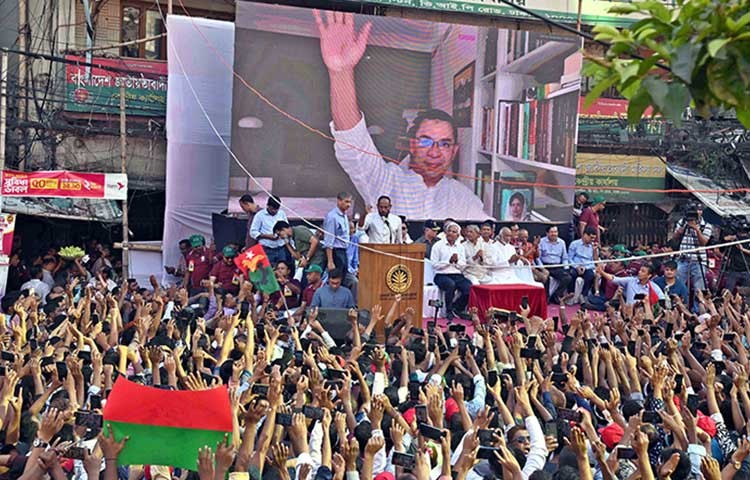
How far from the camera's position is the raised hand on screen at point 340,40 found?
1348 centimetres

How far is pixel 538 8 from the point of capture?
669 inches

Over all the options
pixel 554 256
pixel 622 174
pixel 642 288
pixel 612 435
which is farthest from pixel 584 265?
pixel 612 435

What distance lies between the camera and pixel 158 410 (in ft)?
14.7

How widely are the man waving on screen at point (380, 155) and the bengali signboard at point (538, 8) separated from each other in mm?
2731

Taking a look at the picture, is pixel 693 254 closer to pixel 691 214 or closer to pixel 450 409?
pixel 691 214

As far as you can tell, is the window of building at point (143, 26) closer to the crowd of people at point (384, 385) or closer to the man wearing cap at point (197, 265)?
the man wearing cap at point (197, 265)

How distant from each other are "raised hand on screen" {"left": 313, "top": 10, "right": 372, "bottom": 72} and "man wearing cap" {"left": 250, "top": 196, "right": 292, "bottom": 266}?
8.77ft

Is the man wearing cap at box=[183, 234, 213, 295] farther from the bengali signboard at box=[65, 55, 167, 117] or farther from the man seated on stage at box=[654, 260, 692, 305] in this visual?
the man seated on stage at box=[654, 260, 692, 305]

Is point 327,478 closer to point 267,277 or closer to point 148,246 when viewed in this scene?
point 267,277

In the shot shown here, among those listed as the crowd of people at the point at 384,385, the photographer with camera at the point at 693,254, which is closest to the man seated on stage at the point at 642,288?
the crowd of people at the point at 384,385

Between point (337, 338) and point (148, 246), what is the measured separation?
18.9ft

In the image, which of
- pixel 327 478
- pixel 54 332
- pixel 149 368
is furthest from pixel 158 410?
pixel 54 332

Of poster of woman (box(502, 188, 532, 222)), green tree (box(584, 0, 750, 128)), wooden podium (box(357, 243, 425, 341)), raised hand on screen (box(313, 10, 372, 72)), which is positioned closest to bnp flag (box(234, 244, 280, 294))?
wooden podium (box(357, 243, 425, 341))

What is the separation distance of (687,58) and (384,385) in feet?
13.5
